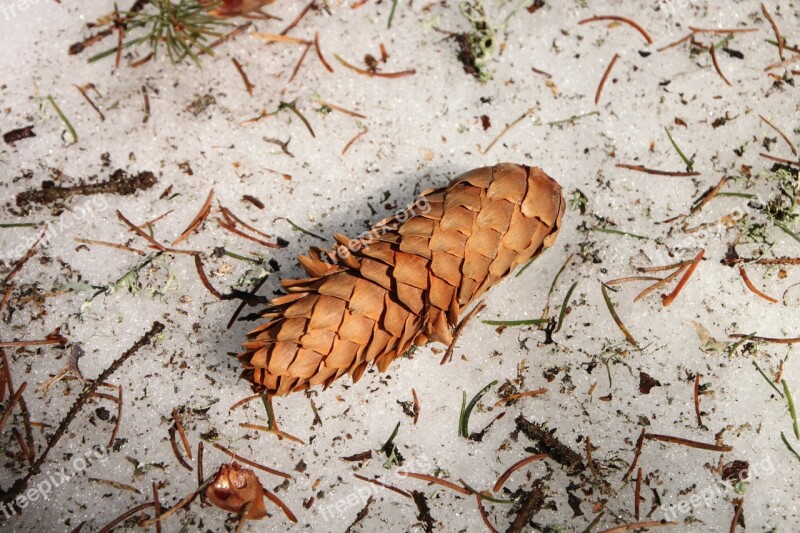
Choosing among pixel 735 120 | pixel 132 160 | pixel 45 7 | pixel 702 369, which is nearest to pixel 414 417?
pixel 702 369

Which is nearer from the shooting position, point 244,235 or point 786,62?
point 244,235

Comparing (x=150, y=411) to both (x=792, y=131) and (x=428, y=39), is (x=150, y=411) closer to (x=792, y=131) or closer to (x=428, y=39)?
(x=428, y=39)

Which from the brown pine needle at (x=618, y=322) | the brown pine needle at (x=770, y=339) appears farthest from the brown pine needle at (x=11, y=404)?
the brown pine needle at (x=770, y=339)

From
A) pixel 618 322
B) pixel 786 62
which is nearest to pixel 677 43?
pixel 786 62

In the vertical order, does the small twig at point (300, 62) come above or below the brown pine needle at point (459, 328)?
above

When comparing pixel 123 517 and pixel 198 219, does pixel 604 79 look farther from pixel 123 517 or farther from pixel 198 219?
pixel 123 517
